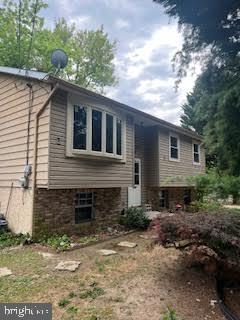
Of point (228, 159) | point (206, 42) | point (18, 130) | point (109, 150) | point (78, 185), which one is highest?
point (206, 42)

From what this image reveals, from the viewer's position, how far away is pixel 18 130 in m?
9.03

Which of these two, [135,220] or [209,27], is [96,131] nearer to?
[135,220]

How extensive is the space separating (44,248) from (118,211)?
13.6 ft

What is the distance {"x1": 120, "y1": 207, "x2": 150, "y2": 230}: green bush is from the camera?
10430 mm

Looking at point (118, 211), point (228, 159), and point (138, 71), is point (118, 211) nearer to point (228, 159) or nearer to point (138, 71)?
point (228, 159)

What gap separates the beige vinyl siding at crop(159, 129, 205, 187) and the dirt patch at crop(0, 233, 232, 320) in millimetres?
6539

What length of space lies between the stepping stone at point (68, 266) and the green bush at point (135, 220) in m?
4.63

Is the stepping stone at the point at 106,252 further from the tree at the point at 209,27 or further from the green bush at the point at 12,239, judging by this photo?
the tree at the point at 209,27

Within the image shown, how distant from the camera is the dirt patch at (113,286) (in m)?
3.92

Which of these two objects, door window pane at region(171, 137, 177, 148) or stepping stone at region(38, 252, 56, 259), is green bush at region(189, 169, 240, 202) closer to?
stepping stone at region(38, 252, 56, 259)

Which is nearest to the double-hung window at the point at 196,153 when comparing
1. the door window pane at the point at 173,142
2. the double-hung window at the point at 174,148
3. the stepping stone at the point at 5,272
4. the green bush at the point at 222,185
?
the double-hung window at the point at 174,148

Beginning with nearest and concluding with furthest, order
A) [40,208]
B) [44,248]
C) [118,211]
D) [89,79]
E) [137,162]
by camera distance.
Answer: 1. [44,248]
2. [40,208]
3. [118,211]
4. [137,162]
5. [89,79]

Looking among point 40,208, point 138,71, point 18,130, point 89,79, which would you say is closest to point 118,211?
point 40,208

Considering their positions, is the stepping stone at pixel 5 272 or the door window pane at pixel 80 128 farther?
the door window pane at pixel 80 128
